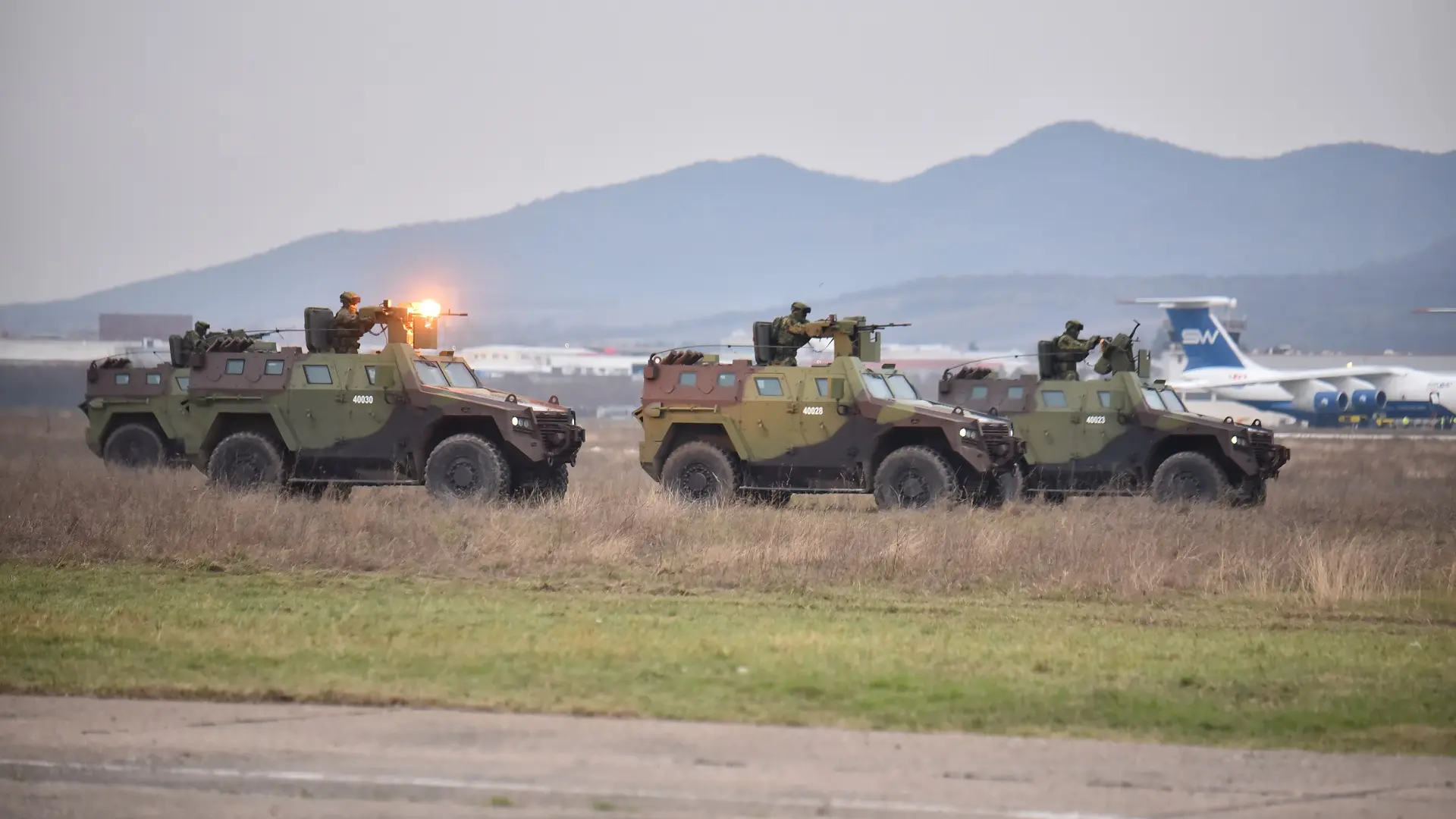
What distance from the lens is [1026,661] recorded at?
436 inches

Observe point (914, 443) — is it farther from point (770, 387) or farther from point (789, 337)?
point (789, 337)

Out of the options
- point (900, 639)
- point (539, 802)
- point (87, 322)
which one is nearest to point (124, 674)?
point (539, 802)

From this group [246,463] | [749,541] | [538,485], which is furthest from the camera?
[246,463]

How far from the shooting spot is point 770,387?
23391mm

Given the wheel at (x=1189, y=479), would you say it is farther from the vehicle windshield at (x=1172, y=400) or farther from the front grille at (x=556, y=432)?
the front grille at (x=556, y=432)

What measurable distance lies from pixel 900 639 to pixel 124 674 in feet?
15.6

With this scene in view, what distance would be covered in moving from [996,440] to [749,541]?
5.91m

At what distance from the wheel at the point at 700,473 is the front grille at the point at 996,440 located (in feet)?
10.7

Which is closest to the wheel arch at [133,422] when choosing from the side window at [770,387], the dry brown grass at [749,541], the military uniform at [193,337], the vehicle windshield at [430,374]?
the military uniform at [193,337]

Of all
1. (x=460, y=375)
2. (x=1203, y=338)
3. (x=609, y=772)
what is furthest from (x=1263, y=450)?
(x=1203, y=338)

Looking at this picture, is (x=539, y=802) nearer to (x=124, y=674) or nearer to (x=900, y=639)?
(x=124, y=674)

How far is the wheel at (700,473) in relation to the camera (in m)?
23.3

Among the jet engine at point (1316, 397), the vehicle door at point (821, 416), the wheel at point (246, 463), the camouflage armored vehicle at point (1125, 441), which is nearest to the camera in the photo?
the wheel at point (246, 463)

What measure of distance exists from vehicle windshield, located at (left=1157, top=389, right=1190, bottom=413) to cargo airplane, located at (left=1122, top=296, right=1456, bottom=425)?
40.9 metres
